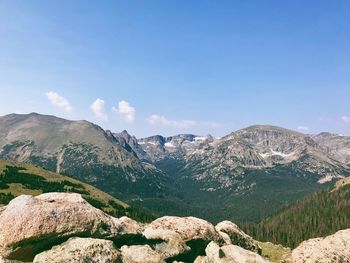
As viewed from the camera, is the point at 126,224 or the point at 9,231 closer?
the point at 9,231

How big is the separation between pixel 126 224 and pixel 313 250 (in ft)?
67.8

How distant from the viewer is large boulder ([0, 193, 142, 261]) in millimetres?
35531

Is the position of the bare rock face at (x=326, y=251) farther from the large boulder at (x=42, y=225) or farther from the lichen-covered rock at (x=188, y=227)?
the large boulder at (x=42, y=225)

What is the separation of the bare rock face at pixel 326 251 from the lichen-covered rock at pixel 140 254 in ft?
47.9

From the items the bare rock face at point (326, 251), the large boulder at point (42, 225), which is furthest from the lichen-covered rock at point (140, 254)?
the bare rock face at point (326, 251)

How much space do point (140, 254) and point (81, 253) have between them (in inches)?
300

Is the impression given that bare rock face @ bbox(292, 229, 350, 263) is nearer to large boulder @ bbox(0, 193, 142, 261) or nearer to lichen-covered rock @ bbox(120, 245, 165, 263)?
lichen-covered rock @ bbox(120, 245, 165, 263)

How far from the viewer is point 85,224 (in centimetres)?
3884

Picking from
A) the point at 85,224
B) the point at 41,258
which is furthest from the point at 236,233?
the point at 41,258

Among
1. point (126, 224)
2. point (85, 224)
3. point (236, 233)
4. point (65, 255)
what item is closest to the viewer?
point (65, 255)

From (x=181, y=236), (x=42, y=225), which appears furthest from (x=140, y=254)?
(x=42, y=225)

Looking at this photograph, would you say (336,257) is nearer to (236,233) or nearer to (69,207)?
(236,233)

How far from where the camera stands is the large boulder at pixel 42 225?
3553 centimetres

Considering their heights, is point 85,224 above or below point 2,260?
above
